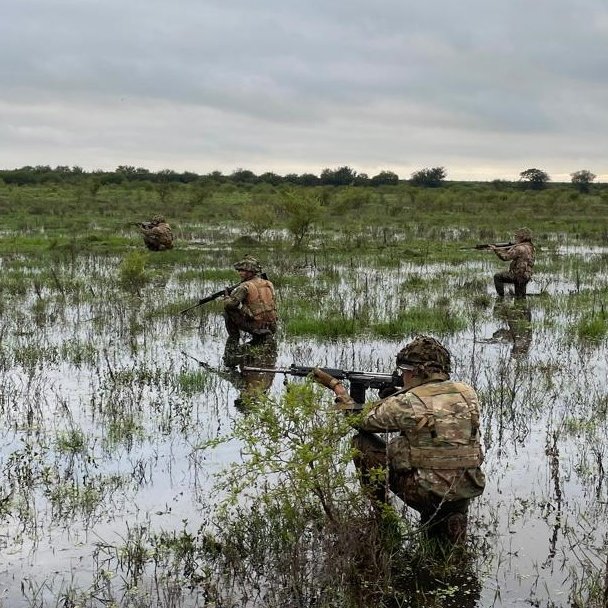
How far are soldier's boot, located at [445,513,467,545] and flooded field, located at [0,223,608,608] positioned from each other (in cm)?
15

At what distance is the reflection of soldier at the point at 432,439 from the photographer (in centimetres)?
501

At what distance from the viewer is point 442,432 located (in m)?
5.01

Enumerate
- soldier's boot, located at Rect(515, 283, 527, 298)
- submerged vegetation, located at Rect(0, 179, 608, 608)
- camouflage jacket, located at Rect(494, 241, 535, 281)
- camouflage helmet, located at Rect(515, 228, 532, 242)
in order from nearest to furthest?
submerged vegetation, located at Rect(0, 179, 608, 608) < camouflage jacket, located at Rect(494, 241, 535, 281) < soldier's boot, located at Rect(515, 283, 527, 298) < camouflage helmet, located at Rect(515, 228, 532, 242)

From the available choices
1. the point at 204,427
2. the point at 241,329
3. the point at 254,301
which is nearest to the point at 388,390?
the point at 204,427

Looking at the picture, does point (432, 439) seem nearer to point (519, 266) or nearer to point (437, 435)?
point (437, 435)

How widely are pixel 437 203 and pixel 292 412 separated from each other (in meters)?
39.7

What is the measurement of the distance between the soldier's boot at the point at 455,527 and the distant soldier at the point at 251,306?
225 inches

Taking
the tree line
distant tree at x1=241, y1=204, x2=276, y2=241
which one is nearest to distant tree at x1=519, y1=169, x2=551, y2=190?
the tree line

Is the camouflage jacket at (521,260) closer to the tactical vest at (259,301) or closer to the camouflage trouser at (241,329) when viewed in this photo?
the camouflage trouser at (241,329)

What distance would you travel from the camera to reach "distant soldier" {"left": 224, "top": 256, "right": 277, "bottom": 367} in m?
10.7

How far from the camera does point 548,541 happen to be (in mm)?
5395

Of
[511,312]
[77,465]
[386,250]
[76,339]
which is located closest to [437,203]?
[386,250]

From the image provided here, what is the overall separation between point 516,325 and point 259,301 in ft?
14.3

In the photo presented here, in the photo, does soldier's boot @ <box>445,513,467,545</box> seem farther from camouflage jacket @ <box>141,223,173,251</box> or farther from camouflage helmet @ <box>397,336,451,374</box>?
camouflage jacket @ <box>141,223,173,251</box>
